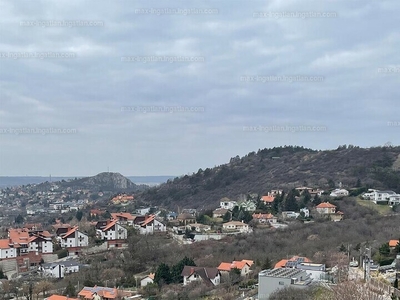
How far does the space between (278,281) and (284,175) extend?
131 feet

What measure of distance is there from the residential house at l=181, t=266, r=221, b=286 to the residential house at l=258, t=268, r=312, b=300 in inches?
164

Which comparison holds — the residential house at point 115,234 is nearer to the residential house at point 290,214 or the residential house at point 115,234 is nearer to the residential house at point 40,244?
the residential house at point 40,244

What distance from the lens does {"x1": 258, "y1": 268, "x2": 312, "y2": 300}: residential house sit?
50.6ft

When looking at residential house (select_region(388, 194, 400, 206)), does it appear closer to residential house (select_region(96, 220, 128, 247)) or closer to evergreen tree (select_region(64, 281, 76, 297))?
residential house (select_region(96, 220, 128, 247))

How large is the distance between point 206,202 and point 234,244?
24441mm

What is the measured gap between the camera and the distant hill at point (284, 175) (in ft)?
146

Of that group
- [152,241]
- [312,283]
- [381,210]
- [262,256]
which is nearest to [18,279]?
[152,241]

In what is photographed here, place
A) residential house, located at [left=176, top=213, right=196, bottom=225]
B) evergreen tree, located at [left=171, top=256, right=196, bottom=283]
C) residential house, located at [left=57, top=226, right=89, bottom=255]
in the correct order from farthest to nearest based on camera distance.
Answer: residential house, located at [left=176, top=213, right=196, bottom=225]
residential house, located at [left=57, top=226, right=89, bottom=255]
evergreen tree, located at [left=171, top=256, right=196, bottom=283]

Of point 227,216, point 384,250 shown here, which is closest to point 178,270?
point 384,250

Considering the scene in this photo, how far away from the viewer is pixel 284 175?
54.8 metres

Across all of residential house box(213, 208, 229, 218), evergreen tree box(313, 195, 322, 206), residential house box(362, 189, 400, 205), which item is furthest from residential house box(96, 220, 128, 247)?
residential house box(362, 189, 400, 205)

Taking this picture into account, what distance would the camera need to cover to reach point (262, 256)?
23.4 m

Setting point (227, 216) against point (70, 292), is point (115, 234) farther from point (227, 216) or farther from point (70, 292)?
point (70, 292)

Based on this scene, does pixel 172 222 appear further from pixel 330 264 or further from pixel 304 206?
pixel 330 264
